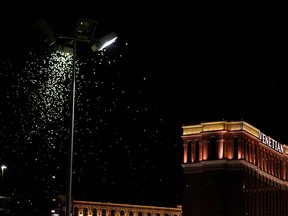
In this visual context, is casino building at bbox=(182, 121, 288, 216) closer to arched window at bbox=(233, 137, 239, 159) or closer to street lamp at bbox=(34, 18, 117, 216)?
arched window at bbox=(233, 137, 239, 159)

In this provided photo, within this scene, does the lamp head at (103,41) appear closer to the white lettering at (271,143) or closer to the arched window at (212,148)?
the arched window at (212,148)

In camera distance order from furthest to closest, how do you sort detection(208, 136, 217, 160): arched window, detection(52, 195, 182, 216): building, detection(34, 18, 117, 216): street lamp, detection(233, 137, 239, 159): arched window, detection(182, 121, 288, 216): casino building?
detection(52, 195, 182, 216): building < detection(208, 136, 217, 160): arched window < detection(233, 137, 239, 159): arched window < detection(182, 121, 288, 216): casino building < detection(34, 18, 117, 216): street lamp

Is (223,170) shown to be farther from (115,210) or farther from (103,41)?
(103,41)

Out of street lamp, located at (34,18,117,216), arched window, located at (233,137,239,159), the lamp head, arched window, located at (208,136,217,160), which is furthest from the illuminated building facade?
the lamp head

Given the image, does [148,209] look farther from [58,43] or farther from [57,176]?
[58,43]

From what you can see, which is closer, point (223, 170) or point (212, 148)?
point (223, 170)

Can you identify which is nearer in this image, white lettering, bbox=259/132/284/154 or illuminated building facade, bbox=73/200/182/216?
white lettering, bbox=259/132/284/154

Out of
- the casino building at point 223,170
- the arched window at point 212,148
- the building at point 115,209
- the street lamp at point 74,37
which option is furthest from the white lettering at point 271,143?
the street lamp at point 74,37

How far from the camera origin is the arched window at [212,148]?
236 ft

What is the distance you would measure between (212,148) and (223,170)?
2.97m

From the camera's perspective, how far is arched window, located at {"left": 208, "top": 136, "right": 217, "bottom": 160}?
7206 cm

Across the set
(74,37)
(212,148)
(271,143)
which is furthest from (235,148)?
(74,37)

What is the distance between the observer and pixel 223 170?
7144cm

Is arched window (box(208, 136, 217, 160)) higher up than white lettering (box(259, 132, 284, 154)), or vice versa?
white lettering (box(259, 132, 284, 154))
